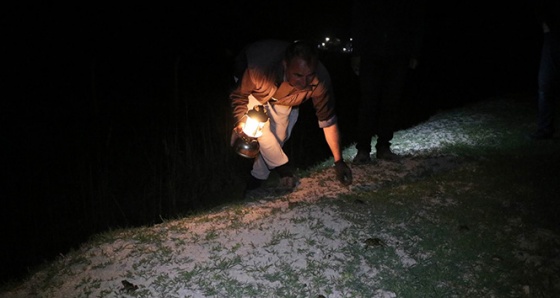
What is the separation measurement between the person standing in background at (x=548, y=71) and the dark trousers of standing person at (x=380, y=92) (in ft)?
5.95

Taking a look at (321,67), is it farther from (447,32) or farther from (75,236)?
(447,32)

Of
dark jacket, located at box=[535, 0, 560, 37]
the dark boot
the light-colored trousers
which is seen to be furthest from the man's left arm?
dark jacket, located at box=[535, 0, 560, 37]

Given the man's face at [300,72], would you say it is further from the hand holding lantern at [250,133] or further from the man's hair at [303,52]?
the hand holding lantern at [250,133]

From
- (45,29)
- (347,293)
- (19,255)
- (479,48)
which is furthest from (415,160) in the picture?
(479,48)

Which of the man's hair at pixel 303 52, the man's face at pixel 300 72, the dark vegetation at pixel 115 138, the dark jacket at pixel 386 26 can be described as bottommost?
the dark vegetation at pixel 115 138

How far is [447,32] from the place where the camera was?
18.0 m

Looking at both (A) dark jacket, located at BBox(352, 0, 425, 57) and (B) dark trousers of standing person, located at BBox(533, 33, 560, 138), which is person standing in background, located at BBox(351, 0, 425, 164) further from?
(B) dark trousers of standing person, located at BBox(533, 33, 560, 138)

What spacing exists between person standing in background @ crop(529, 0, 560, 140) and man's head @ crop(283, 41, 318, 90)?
3.35 m

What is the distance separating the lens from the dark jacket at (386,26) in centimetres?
488

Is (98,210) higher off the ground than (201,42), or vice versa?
(201,42)

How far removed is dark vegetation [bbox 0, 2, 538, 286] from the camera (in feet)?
22.0

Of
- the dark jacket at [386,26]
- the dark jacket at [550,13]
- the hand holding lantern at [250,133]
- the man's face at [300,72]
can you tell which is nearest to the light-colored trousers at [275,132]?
the hand holding lantern at [250,133]

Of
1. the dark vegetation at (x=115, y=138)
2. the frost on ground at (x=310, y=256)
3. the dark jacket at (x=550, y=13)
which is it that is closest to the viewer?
the frost on ground at (x=310, y=256)

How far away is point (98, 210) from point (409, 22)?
16.5 ft
